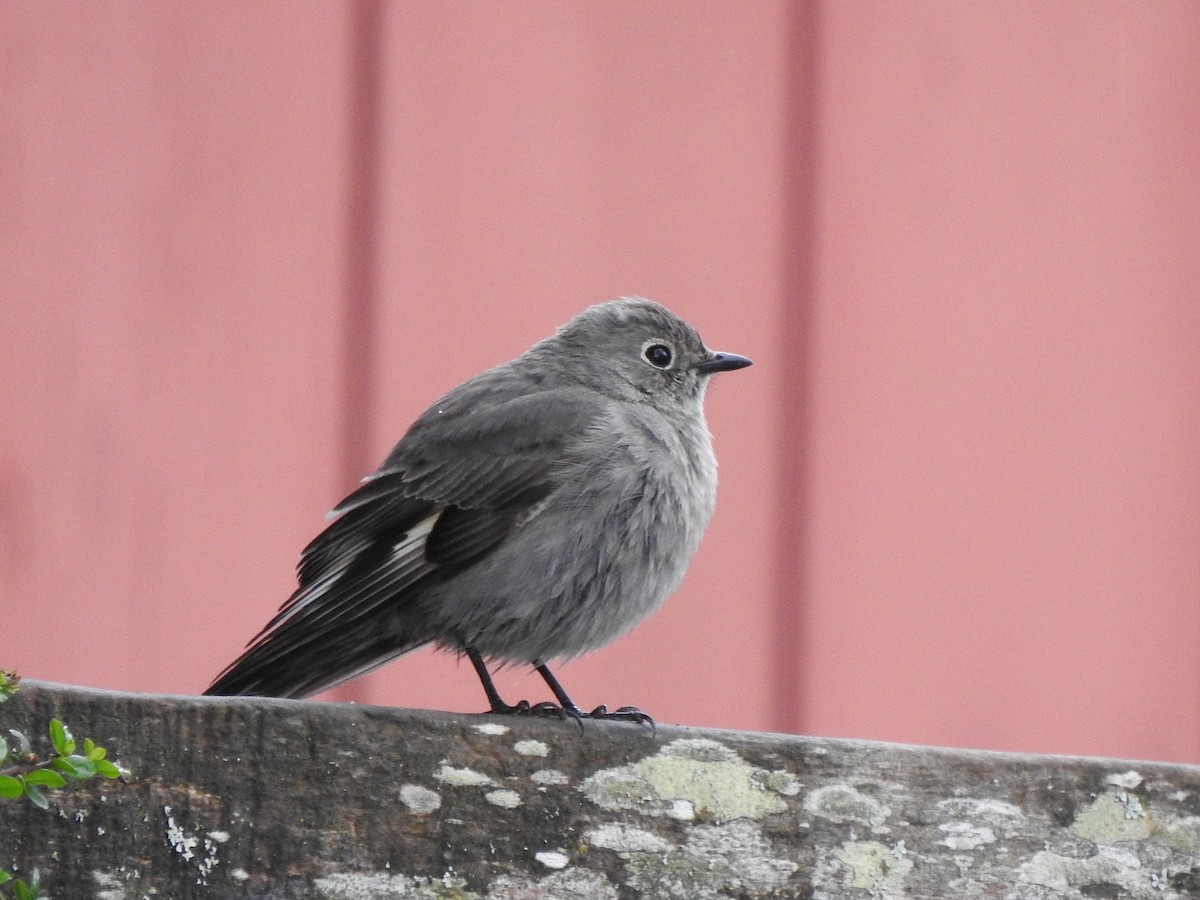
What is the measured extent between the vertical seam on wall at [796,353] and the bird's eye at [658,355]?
305mm

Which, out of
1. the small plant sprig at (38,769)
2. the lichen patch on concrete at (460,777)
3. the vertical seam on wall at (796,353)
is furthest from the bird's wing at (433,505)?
the small plant sprig at (38,769)

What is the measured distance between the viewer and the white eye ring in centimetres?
387

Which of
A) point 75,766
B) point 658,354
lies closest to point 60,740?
point 75,766

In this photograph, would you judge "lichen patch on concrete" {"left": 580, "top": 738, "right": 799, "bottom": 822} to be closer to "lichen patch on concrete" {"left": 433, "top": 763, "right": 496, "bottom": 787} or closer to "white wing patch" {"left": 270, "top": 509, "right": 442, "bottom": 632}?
"lichen patch on concrete" {"left": 433, "top": 763, "right": 496, "bottom": 787}

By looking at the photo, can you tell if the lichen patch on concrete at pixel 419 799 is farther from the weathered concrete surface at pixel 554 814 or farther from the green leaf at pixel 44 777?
the green leaf at pixel 44 777

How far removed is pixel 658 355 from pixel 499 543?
2.65 feet

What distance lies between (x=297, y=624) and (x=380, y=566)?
0.31 meters

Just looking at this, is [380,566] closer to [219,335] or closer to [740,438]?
[219,335]

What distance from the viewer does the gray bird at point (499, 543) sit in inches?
125

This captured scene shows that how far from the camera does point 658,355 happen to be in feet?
12.8

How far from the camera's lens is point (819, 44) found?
3736 millimetres

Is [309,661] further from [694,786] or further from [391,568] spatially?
[694,786]

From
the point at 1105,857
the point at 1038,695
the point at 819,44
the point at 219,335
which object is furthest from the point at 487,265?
the point at 1105,857

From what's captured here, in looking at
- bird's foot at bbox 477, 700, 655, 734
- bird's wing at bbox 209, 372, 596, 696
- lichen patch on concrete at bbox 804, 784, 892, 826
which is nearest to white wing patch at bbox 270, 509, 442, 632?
bird's wing at bbox 209, 372, 596, 696
